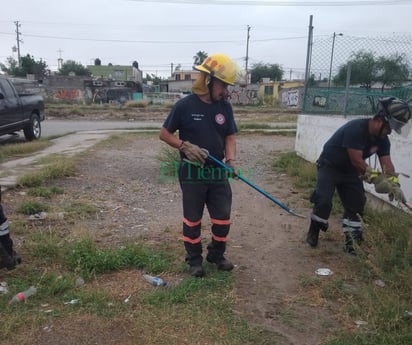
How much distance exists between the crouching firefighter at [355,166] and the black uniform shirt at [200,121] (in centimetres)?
119

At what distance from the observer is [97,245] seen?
4.07 m

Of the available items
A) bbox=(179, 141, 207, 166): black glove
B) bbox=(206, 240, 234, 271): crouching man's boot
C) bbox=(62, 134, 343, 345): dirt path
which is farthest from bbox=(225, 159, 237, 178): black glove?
bbox=(62, 134, 343, 345): dirt path

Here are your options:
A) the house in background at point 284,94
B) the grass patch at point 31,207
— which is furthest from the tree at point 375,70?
the house in background at point 284,94

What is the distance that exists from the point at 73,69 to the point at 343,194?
252ft

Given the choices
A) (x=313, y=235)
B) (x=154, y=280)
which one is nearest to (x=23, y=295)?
(x=154, y=280)

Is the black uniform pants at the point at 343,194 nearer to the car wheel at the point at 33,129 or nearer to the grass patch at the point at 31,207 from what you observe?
the grass patch at the point at 31,207

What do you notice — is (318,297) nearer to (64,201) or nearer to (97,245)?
(97,245)

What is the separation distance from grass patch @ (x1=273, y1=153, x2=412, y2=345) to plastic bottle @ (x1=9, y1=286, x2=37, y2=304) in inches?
85.1

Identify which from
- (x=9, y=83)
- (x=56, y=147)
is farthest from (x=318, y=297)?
(x=9, y=83)

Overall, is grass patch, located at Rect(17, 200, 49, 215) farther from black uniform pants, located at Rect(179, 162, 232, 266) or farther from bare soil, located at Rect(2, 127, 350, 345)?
black uniform pants, located at Rect(179, 162, 232, 266)

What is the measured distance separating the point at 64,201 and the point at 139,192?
4.00 feet

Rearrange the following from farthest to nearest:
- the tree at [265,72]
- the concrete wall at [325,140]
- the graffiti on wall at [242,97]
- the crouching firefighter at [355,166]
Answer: the tree at [265,72], the graffiti on wall at [242,97], the concrete wall at [325,140], the crouching firefighter at [355,166]

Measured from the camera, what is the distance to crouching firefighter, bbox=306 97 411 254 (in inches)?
140

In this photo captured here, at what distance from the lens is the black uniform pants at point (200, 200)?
3.45 m
